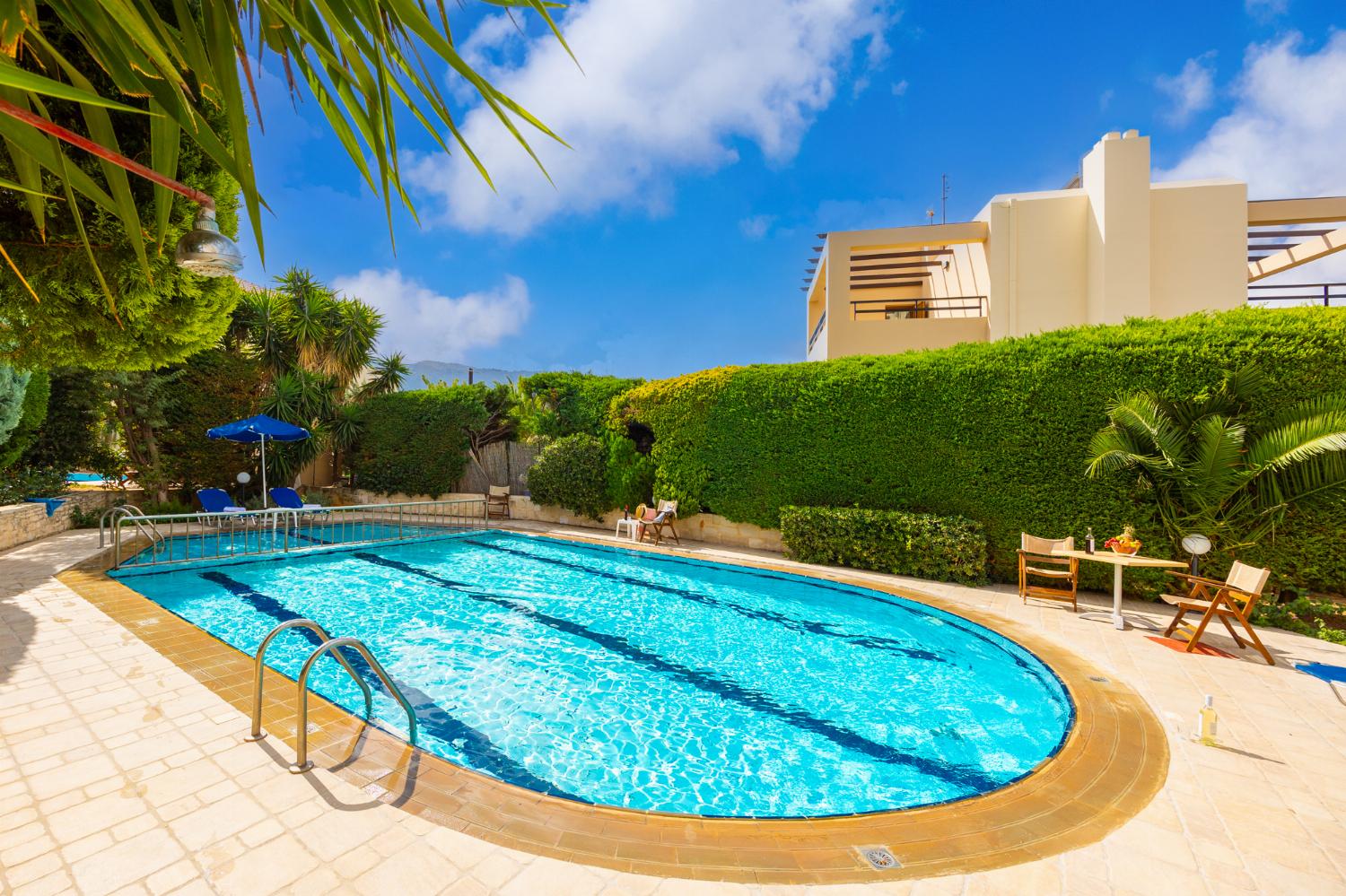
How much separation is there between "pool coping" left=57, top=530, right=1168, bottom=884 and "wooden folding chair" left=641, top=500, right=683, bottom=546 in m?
8.41

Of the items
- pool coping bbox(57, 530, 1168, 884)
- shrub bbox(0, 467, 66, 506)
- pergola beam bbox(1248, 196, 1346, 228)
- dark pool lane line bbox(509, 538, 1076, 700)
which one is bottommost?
dark pool lane line bbox(509, 538, 1076, 700)

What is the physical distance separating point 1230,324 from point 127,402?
2235cm

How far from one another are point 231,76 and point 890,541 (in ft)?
32.2

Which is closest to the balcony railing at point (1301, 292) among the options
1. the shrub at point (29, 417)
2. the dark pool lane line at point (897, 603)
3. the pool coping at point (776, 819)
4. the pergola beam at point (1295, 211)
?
the pergola beam at point (1295, 211)

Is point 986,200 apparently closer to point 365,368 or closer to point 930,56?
point 930,56

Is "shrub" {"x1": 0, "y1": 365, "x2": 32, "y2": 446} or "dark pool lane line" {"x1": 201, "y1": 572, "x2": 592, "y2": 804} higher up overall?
"shrub" {"x1": 0, "y1": 365, "x2": 32, "y2": 446}

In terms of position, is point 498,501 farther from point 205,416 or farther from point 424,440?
point 205,416

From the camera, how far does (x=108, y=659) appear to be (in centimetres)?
498

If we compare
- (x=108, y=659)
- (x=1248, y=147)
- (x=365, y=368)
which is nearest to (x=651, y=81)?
(x=108, y=659)

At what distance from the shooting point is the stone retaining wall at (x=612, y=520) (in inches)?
482

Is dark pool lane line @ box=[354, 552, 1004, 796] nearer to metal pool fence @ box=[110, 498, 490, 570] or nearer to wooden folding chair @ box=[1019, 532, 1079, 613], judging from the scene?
metal pool fence @ box=[110, 498, 490, 570]

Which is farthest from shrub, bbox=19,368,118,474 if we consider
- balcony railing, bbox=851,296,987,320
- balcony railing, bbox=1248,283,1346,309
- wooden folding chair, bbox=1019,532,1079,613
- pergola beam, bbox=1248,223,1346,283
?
pergola beam, bbox=1248,223,1346,283

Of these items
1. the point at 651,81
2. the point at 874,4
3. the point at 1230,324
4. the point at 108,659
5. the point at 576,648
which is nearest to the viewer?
the point at 108,659

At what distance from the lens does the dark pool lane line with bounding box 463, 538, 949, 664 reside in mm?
6724
